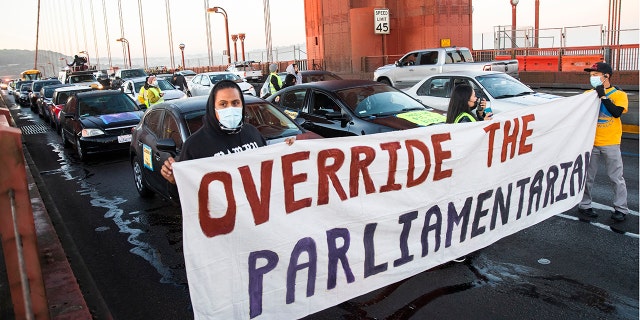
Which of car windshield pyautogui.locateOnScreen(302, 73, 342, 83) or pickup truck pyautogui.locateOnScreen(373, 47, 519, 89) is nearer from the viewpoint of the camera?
car windshield pyautogui.locateOnScreen(302, 73, 342, 83)

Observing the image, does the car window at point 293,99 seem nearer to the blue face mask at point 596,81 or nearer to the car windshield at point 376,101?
the car windshield at point 376,101

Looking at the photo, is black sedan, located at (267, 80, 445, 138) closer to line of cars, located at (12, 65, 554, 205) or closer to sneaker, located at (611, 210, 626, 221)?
line of cars, located at (12, 65, 554, 205)

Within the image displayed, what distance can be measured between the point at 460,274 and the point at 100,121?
9655 mm

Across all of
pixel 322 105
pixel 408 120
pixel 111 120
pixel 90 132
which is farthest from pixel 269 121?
pixel 111 120

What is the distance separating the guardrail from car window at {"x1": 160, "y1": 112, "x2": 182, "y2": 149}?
3.96m

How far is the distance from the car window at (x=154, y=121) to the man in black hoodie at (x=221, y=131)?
3.76 meters

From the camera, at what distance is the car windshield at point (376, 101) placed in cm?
891

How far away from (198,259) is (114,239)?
3802 mm

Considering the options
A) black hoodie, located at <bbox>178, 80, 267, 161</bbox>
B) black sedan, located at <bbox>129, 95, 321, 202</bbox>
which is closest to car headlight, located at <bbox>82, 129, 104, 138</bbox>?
black sedan, located at <bbox>129, 95, 321, 202</bbox>

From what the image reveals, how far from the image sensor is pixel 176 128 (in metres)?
7.00

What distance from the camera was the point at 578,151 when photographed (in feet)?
18.2

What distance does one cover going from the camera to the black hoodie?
382 centimetres

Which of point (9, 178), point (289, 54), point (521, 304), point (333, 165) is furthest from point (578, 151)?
point (289, 54)

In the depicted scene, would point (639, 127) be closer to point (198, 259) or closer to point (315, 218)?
point (315, 218)
